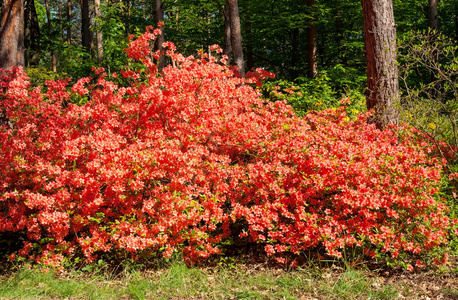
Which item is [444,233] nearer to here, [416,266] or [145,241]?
[416,266]

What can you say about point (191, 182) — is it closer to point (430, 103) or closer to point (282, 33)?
point (430, 103)

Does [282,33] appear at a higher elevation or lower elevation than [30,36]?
higher

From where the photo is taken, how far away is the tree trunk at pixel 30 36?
12797mm

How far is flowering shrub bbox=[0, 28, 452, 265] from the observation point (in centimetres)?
415

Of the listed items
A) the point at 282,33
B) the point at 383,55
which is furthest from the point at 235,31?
the point at 282,33

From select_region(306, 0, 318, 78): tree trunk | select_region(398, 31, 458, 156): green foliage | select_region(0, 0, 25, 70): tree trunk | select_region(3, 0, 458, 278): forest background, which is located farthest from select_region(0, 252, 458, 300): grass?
select_region(306, 0, 318, 78): tree trunk

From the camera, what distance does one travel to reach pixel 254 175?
4.46 metres

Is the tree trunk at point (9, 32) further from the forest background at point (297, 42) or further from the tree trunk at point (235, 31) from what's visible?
the tree trunk at point (235, 31)

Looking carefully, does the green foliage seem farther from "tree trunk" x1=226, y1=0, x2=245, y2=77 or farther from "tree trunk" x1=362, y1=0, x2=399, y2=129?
"tree trunk" x1=226, y1=0, x2=245, y2=77

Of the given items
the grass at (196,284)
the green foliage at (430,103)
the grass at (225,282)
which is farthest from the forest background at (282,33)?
the grass at (196,284)

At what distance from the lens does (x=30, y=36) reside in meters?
13.7

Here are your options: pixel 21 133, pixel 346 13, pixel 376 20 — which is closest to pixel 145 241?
pixel 21 133

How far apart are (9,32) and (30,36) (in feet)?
25.2

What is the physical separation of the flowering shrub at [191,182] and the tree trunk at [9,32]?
7.34 ft
